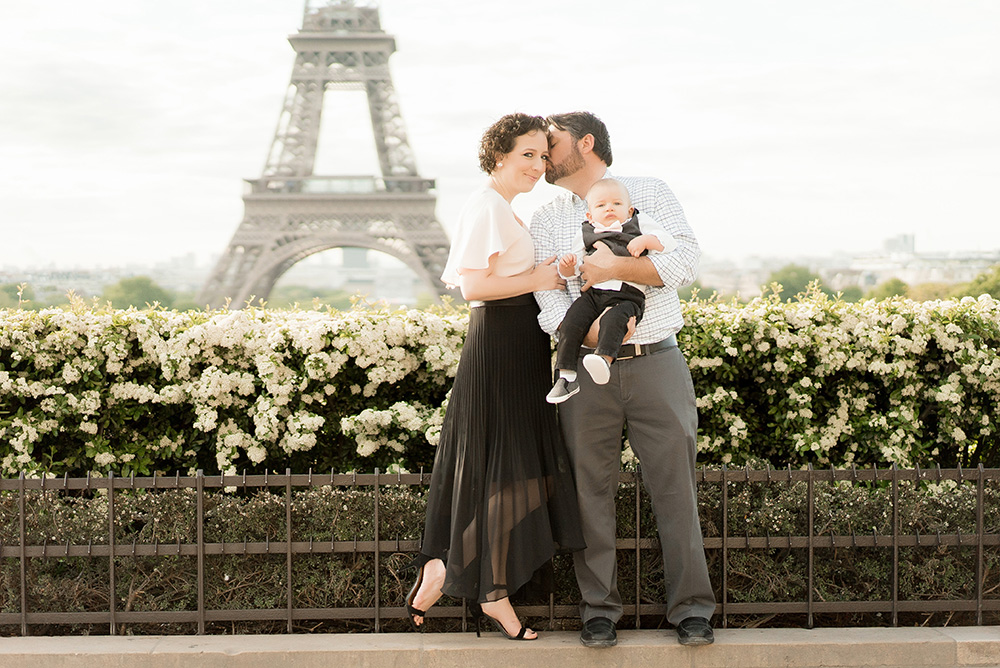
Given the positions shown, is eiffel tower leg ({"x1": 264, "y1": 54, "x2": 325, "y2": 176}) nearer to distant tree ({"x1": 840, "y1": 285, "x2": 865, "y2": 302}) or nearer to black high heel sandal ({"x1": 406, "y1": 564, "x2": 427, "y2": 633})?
distant tree ({"x1": 840, "y1": 285, "x2": 865, "y2": 302})

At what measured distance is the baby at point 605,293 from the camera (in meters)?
2.61

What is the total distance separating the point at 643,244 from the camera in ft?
8.68

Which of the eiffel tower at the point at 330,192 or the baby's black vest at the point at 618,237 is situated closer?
the baby's black vest at the point at 618,237

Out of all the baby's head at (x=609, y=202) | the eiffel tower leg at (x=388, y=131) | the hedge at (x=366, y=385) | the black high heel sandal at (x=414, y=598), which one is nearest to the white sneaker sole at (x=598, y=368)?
the baby's head at (x=609, y=202)

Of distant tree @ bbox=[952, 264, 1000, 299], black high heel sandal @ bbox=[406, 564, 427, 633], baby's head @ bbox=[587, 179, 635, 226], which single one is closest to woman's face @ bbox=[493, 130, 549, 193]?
baby's head @ bbox=[587, 179, 635, 226]

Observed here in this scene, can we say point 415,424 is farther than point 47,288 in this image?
No

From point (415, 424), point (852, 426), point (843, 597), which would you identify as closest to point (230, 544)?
point (415, 424)

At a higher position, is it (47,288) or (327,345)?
(47,288)

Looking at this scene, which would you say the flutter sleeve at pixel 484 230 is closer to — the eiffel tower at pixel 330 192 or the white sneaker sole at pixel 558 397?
the white sneaker sole at pixel 558 397

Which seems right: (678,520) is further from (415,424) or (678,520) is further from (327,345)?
(327,345)

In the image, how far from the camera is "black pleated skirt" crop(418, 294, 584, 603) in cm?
280

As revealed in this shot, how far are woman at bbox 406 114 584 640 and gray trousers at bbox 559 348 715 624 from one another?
80mm

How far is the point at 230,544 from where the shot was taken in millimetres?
3059

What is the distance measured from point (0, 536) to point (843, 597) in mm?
3189
